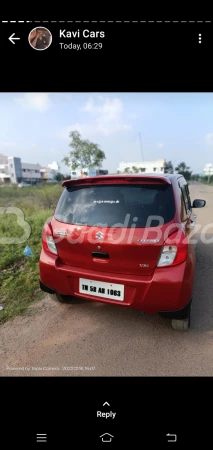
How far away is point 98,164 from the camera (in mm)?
17906

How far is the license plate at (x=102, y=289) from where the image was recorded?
77.4 inches

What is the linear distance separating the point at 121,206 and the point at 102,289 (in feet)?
2.59

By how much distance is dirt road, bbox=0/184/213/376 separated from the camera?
5.90 feet

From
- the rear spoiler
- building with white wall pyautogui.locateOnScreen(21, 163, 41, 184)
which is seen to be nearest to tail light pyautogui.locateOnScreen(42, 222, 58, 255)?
the rear spoiler

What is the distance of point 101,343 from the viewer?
2062 mm
